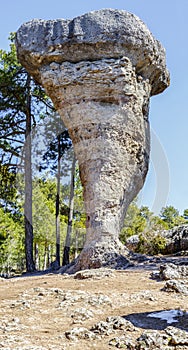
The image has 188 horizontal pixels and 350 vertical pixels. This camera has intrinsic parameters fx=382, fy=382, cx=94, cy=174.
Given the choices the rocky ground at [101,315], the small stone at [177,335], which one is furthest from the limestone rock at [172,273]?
the small stone at [177,335]

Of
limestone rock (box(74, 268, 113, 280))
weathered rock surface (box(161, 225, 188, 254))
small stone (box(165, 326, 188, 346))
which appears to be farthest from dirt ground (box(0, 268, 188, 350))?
weathered rock surface (box(161, 225, 188, 254))

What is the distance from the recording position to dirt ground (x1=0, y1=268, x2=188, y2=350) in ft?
10.7

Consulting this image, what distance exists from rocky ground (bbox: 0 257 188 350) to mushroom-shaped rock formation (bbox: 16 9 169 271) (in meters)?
3.46

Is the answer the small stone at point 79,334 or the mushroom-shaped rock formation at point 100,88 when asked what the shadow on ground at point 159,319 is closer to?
the small stone at point 79,334

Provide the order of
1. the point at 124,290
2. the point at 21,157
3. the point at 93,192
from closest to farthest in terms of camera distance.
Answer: the point at 124,290
the point at 93,192
the point at 21,157

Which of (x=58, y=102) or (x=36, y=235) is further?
(x=36, y=235)

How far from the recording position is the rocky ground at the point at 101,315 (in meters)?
3.17

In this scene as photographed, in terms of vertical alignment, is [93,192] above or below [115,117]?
below

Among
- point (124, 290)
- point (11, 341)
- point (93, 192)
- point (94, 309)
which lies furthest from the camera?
point (93, 192)

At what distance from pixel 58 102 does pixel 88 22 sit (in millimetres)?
2136

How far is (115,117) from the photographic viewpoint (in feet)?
31.3

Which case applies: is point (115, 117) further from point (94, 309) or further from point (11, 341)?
point (11, 341)

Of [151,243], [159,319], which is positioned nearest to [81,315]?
[159,319]

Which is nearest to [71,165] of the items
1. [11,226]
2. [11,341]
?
[11,226]
